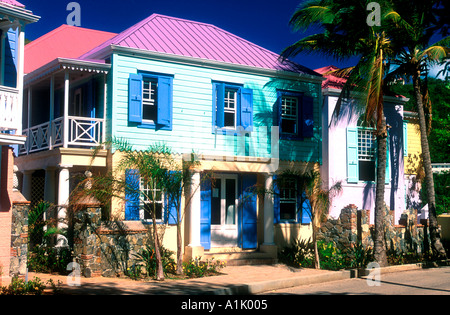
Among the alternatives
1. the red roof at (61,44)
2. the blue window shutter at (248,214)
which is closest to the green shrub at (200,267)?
the blue window shutter at (248,214)

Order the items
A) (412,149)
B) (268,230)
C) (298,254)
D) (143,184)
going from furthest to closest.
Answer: (412,149)
(268,230)
(298,254)
(143,184)

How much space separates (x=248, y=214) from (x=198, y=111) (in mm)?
3794

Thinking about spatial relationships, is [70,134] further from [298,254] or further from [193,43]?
[298,254]

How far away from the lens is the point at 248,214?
18359mm

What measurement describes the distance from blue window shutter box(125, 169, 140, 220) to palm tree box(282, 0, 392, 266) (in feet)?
21.9

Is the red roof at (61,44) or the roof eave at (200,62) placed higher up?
the red roof at (61,44)

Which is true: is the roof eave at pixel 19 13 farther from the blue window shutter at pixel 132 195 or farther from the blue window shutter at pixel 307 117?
the blue window shutter at pixel 307 117

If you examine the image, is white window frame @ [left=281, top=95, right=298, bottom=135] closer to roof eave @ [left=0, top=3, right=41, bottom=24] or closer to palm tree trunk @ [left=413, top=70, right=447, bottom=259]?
palm tree trunk @ [left=413, top=70, right=447, bottom=259]

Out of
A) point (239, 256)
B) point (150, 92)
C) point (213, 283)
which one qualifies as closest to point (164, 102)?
point (150, 92)

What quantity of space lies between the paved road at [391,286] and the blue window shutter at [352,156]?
492 centimetres

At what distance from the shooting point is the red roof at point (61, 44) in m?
22.0

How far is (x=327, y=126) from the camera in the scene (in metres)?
19.7
